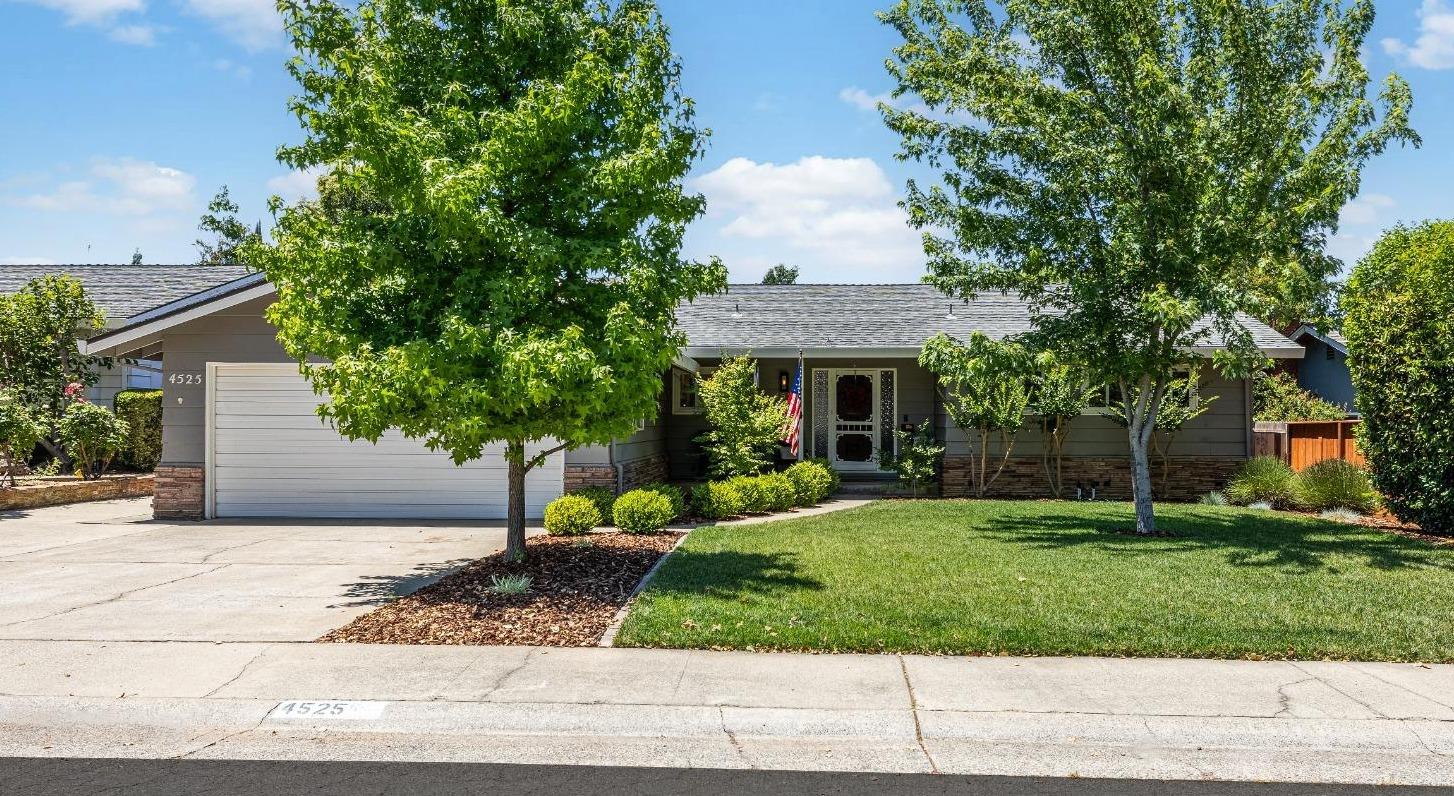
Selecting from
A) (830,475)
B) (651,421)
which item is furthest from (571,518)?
(830,475)

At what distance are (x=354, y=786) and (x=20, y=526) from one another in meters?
11.5

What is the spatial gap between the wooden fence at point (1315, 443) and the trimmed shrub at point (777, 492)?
28.5ft

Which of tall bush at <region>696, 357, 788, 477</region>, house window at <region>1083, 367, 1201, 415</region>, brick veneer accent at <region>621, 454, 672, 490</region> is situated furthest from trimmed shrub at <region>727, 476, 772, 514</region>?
house window at <region>1083, 367, 1201, 415</region>

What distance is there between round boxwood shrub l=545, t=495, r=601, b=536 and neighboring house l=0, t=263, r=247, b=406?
10559 mm

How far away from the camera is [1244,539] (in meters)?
11.2

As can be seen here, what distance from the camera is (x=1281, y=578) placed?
8.73 meters

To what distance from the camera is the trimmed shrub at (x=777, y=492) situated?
14068 millimetres

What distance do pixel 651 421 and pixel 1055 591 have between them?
405cm

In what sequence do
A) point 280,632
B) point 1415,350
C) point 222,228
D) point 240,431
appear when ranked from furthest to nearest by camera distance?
point 222,228
point 240,431
point 1415,350
point 280,632

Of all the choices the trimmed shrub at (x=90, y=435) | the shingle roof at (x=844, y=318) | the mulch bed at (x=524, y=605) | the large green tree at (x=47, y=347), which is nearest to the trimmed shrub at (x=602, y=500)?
the mulch bed at (x=524, y=605)

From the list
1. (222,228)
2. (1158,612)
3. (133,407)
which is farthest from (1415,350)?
(222,228)

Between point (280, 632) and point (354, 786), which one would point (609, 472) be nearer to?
point (280, 632)

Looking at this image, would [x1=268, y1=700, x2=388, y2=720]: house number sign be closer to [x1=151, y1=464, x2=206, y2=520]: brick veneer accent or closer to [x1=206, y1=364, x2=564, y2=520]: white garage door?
[x1=206, y1=364, x2=564, y2=520]: white garage door

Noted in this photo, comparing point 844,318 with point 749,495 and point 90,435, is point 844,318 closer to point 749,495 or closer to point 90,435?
point 749,495
